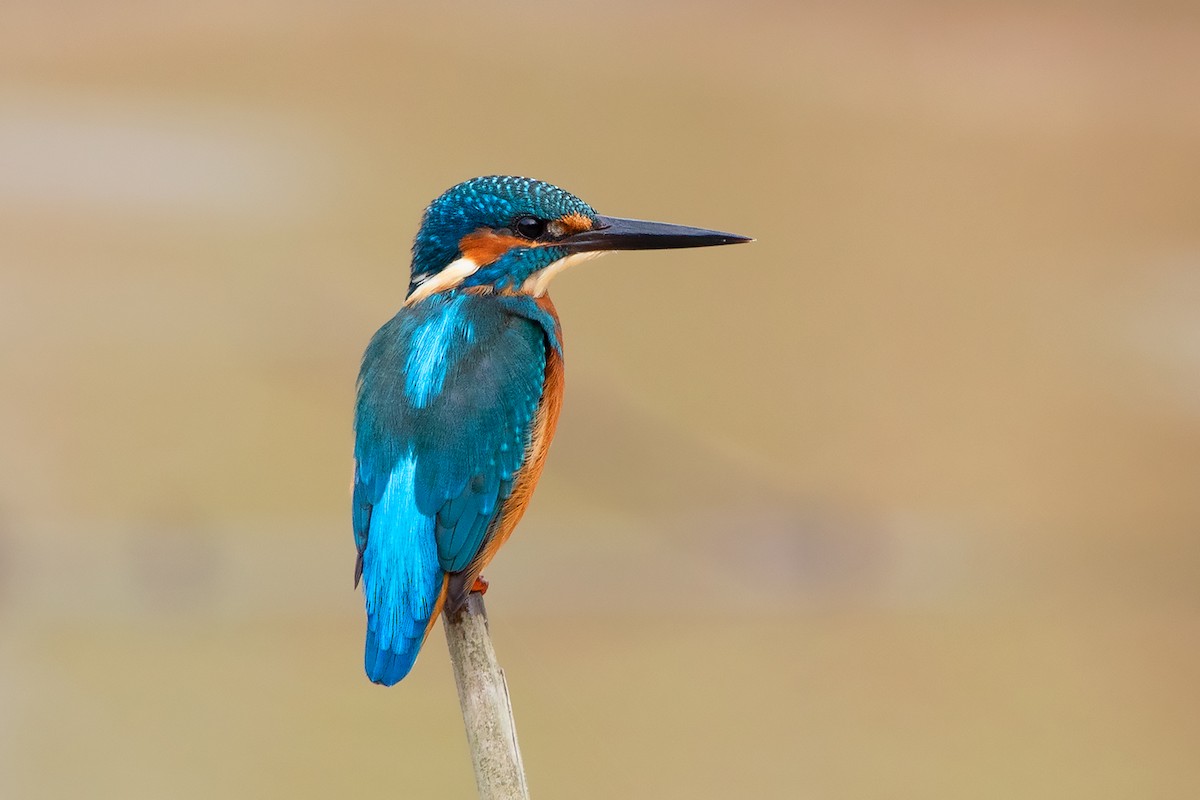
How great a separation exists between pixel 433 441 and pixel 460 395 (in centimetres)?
5

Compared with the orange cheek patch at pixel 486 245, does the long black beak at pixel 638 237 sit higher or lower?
higher

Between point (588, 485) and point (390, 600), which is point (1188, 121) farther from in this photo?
point (390, 600)

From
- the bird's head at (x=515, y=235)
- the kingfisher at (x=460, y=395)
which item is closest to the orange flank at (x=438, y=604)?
the kingfisher at (x=460, y=395)

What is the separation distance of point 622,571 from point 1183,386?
2497mm

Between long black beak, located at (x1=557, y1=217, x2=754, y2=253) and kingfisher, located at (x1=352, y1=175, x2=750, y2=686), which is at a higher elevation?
long black beak, located at (x1=557, y1=217, x2=754, y2=253)

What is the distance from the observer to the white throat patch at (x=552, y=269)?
4.05 feet

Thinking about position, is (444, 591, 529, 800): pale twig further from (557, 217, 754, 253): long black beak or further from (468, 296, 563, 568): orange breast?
(557, 217, 754, 253): long black beak

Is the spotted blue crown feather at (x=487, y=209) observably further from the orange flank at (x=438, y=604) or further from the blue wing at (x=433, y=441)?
the orange flank at (x=438, y=604)

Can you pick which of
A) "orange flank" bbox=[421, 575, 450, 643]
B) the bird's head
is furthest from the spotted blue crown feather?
"orange flank" bbox=[421, 575, 450, 643]

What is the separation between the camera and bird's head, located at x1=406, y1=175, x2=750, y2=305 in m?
1.21

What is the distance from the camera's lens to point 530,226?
122cm

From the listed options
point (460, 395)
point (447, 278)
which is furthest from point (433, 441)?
point (447, 278)

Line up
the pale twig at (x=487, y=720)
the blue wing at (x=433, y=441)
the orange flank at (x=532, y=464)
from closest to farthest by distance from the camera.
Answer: the pale twig at (x=487, y=720) < the blue wing at (x=433, y=441) < the orange flank at (x=532, y=464)

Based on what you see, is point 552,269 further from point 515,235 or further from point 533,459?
point 533,459
